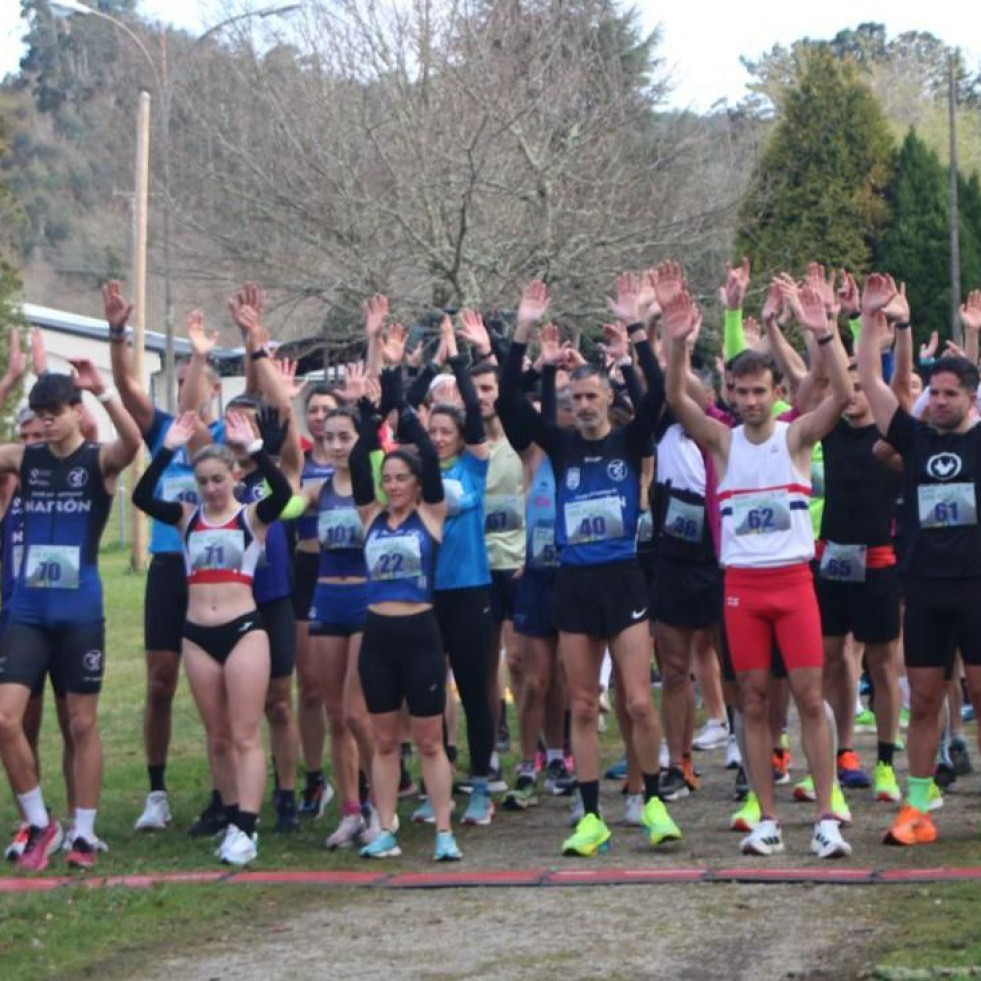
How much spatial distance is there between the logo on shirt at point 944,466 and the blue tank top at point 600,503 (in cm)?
139

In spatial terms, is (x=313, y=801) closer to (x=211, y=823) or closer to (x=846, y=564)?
(x=211, y=823)

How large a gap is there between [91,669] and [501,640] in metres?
2.86

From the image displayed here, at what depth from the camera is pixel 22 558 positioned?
31.4 ft

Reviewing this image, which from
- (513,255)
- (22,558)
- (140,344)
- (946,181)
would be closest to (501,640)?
(22,558)

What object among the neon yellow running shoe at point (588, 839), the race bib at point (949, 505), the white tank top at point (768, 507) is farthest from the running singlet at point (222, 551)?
the race bib at point (949, 505)

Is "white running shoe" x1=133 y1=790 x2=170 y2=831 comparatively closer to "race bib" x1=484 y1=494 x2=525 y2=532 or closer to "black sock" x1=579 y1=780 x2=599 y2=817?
"race bib" x1=484 y1=494 x2=525 y2=532

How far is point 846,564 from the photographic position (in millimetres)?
10180

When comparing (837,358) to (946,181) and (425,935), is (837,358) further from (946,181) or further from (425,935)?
(946,181)

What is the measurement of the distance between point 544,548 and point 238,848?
2484mm

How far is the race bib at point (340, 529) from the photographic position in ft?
32.3

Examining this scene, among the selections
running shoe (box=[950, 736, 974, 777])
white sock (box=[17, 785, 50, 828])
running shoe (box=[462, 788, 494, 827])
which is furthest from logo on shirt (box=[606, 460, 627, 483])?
white sock (box=[17, 785, 50, 828])

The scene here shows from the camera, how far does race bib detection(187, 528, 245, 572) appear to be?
9.41m

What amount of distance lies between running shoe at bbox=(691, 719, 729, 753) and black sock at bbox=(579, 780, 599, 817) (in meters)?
2.98

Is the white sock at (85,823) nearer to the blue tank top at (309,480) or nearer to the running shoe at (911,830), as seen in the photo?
the blue tank top at (309,480)
